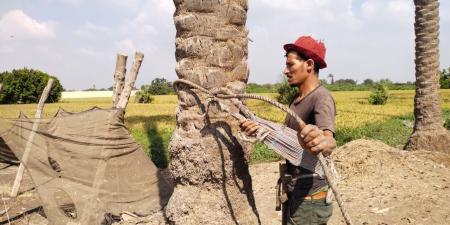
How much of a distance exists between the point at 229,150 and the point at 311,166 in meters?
1.21

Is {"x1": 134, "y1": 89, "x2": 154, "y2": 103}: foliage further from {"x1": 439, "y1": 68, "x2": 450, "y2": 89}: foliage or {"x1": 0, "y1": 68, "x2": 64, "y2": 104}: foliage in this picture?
{"x1": 439, "y1": 68, "x2": 450, "y2": 89}: foliage

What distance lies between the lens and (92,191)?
5.86 m

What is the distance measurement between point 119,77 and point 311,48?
4970 millimetres

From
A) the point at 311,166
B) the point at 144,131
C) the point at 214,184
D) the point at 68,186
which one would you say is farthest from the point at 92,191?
the point at 144,131

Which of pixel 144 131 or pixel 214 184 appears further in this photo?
pixel 144 131

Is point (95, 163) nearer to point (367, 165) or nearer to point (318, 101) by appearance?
point (318, 101)

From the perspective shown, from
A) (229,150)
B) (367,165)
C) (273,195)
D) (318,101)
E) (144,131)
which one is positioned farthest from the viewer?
(144,131)

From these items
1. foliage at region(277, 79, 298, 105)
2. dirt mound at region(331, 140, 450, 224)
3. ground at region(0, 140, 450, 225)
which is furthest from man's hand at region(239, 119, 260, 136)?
foliage at region(277, 79, 298, 105)

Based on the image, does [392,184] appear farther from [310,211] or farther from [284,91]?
[284,91]

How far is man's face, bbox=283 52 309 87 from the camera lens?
2963 mm

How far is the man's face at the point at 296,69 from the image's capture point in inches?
117

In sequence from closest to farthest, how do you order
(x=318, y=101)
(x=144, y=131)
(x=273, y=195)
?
1. (x=318, y=101)
2. (x=273, y=195)
3. (x=144, y=131)

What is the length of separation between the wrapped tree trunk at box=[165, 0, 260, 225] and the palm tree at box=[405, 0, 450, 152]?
655 cm

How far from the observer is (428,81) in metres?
9.45
